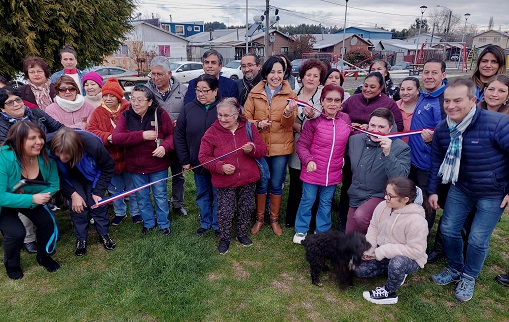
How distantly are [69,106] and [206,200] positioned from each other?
2021 millimetres

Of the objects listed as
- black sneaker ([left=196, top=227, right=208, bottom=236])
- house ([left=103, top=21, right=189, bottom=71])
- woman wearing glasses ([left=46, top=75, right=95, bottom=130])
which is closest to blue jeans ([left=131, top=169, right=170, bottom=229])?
black sneaker ([left=196, top=227, right=208, bottom=236])

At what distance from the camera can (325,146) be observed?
146 inches

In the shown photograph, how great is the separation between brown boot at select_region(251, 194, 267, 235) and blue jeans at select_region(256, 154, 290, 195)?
0.27 feet

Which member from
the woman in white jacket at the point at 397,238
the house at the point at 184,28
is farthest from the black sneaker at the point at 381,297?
the house at the point at 184,28

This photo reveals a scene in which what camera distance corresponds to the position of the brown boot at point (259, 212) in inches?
170

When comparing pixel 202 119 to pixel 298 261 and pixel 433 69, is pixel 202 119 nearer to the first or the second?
pixel 298 261

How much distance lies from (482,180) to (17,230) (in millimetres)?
4307

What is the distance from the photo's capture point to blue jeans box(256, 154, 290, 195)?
13.5 ft

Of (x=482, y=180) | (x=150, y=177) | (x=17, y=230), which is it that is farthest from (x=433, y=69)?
(x=17, y=230)

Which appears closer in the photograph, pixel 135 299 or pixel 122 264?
pixel 135 299

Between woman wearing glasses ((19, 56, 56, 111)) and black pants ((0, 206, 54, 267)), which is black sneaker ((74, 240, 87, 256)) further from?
woman wearing glasses ((19, 56, 56, 111))

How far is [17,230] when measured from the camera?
Answer: 10.8ft

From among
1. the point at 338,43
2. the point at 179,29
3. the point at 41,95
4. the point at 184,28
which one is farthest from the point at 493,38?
A: the point at 41,95

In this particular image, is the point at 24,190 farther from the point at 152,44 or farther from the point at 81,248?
the point at 152,44
